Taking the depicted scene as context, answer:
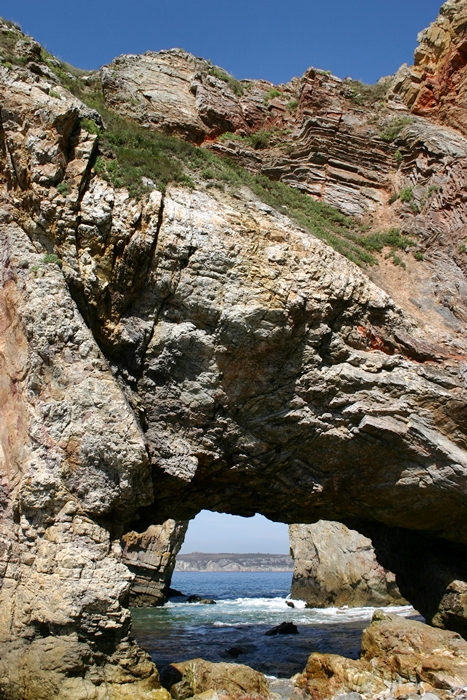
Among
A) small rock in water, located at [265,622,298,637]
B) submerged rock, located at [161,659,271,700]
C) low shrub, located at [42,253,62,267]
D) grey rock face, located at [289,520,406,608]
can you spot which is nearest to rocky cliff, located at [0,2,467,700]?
low shrub, located at [42,253,62,267]

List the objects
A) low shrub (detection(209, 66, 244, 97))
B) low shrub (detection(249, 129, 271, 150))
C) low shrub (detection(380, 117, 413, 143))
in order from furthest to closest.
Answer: low shrub (detection(209, 66, 244, 97))
low shrub (detection(249, 129, 271, 150))
low shrub (detection(380, 117, 413, 143))

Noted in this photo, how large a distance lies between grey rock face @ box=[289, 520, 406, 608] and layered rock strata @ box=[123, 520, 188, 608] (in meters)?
9.44

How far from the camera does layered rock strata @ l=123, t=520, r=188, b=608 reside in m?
33.3

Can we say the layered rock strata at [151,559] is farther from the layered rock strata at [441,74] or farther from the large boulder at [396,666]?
the layered rock strata at [441,74]

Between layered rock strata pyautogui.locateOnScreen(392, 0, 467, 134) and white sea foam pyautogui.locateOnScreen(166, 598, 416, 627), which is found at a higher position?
layered rock strata pyautogui.locateOnScreen(392, 0, 467, 134)

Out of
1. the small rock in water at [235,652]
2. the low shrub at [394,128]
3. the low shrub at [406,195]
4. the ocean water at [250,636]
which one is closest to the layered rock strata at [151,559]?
the ocean water at [250,636]

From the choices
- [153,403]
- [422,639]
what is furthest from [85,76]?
[422,639]

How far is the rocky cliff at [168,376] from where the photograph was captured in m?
10.9

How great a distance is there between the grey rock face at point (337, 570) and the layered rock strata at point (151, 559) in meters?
9.44

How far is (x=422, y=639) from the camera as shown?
1292 cm

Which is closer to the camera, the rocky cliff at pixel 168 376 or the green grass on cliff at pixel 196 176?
the rocky cliff at pixel 168 376

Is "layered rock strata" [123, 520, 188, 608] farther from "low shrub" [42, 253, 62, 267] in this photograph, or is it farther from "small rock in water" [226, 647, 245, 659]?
"low shrub" [42, 253, 62, 267]

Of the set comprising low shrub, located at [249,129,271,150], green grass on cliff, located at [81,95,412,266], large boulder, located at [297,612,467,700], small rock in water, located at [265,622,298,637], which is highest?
low shrub, located at [249,129,271,150]

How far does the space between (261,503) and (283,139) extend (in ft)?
50.9
